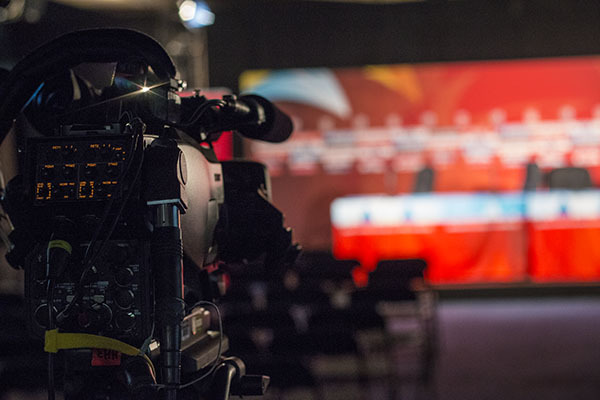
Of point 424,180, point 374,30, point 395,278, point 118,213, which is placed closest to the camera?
point 118,213

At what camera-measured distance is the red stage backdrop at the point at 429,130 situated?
7469mm

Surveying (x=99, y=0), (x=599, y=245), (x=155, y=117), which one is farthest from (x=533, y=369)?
(x=99, y=0)

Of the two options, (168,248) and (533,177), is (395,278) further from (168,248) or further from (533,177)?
(168,248)

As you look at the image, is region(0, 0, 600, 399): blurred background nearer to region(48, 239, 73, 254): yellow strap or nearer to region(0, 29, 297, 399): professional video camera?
region(0, 29, 297, 399): professional video camera

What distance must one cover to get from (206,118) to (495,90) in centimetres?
704

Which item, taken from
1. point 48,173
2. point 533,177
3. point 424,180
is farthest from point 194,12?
point 48,173

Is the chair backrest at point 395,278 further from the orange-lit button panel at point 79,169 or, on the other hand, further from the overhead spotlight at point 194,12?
the orange-lit button panel at point 79,169

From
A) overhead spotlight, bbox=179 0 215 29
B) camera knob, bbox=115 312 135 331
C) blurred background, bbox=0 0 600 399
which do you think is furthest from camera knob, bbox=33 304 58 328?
blurred background, bbox=0 0 600 399

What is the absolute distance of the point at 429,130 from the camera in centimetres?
757

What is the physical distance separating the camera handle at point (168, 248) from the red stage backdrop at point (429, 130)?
21.6ft

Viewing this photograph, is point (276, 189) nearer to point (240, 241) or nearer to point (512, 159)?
point (512, 159)

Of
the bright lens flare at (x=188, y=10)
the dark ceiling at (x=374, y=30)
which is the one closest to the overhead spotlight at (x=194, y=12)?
the bright lens flare at (x=188, y=10)

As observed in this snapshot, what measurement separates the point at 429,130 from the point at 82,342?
7.00 metres

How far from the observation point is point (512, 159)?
7457 millimetres
